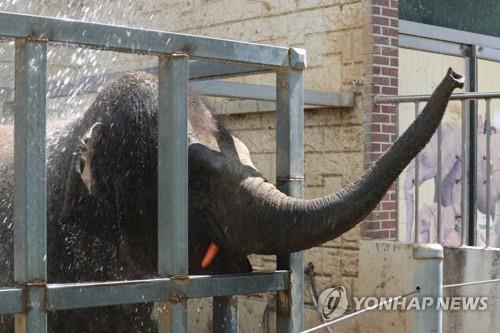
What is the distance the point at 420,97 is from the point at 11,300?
15.8ft

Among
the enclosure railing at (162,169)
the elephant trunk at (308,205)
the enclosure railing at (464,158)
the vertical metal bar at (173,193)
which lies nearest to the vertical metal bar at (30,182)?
the enclosure railing at (162,169)

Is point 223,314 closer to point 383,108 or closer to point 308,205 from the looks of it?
point 308,205

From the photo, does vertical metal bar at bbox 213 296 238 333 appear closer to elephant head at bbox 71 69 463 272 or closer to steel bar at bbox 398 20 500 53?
elephant head at bbox 71 69 463 272

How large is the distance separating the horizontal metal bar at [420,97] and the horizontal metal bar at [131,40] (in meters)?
3.28

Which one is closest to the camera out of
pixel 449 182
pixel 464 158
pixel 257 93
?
pixel 257 93

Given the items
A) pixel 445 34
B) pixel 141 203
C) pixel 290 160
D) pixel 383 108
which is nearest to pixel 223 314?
pixel 141 203

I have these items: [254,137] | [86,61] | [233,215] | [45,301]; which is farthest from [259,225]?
[86,61]

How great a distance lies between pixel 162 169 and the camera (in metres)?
3.00

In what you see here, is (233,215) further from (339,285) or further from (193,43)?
(339,285)

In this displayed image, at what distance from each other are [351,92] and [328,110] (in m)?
0.28

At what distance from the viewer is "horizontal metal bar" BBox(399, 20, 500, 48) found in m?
8.53

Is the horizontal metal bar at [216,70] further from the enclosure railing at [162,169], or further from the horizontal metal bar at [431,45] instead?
the horizontal metal bar at [431,45]

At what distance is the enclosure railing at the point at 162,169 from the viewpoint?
2688 millimetres

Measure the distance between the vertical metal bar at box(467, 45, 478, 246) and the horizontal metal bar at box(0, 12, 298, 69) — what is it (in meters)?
5.35
